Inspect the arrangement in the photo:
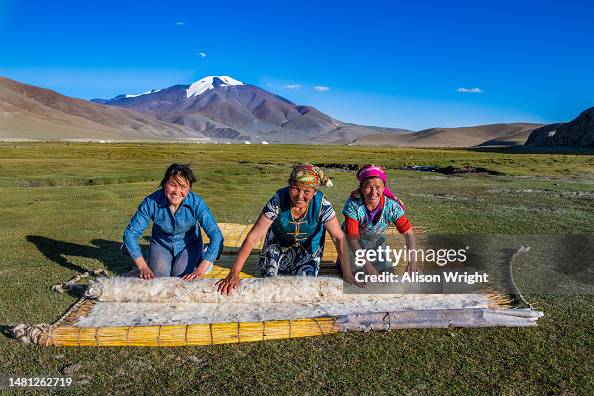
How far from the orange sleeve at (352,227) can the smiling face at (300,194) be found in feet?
2.04

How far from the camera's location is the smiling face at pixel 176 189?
5.35 m

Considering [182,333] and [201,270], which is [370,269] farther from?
[182,333]

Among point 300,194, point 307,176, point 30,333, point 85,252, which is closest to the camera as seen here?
point 30,333

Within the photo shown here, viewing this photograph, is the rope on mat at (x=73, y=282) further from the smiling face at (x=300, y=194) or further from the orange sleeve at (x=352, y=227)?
the orange sleeve at (x=352, y=227)

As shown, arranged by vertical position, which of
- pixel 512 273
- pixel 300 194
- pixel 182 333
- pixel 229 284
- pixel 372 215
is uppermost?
pixel 300 194

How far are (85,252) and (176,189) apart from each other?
317 cm

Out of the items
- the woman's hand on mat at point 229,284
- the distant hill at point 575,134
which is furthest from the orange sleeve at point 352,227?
the distant hill at point 575,134

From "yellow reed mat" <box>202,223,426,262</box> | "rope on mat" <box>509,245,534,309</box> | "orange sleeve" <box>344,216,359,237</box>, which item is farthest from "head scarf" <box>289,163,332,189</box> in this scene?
"rope on mat" <box>509,245,534,309</box>

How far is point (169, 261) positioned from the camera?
19.2 ft

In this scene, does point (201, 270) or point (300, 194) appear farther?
point (201, 270)

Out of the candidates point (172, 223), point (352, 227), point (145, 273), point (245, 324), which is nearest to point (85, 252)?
point (172, 223)

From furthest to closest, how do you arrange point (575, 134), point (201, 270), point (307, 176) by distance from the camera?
point (575, 134) < point (201, 270) < point (307, 176)

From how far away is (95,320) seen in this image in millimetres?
4582

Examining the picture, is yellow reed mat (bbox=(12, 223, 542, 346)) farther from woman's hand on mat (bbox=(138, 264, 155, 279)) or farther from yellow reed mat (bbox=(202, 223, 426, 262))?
yellow reed mat (bbox=(202, 223, 426, 262))
